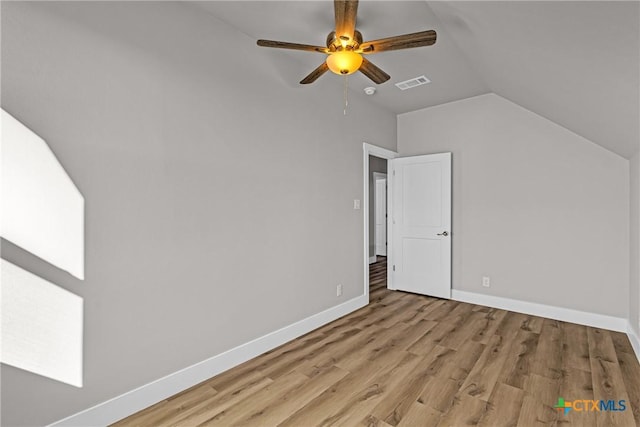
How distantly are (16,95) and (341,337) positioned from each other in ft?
9.68

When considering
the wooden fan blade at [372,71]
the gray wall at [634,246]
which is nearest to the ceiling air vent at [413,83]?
the wooden fan blade at [372,71]

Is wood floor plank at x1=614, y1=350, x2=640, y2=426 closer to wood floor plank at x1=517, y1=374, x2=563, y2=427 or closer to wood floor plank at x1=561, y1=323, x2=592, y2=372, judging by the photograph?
wood floor plank at x1=561, y1=323, x2=592, y2=372

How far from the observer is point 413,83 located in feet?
11.7

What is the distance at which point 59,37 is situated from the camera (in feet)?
5.47

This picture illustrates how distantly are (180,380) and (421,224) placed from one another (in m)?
3.52

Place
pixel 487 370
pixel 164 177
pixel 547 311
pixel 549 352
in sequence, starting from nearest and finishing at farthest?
1. pixel 164 177
2. pixel 487 370
3. pixel 549 352
4. pixel 547 311

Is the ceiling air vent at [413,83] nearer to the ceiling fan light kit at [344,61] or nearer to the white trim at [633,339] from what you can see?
the ceiling fan light kit at [344,61]

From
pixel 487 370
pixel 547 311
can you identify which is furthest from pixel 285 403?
pixel 547 311

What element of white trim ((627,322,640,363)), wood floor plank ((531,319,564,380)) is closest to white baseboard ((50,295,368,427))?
wood floor plank ((531,319,564,380))

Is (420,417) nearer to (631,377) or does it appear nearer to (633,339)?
(631,377)

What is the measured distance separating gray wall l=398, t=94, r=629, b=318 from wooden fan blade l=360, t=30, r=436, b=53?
8.34ft

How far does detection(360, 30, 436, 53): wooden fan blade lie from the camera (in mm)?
1863

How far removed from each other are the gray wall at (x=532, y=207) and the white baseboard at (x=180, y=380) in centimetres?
244

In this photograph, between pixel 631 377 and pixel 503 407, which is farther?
pixel 631 377
